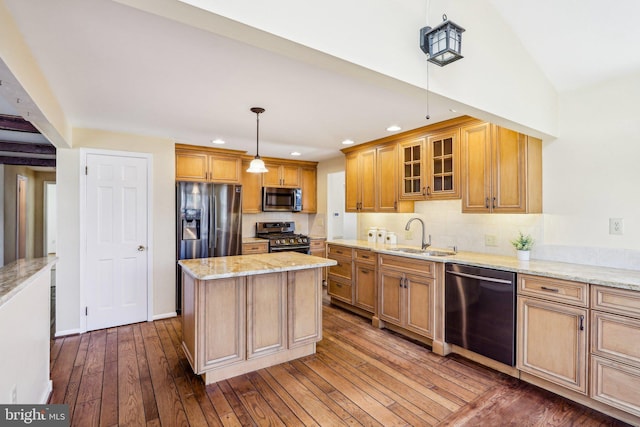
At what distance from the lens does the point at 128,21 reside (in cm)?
157

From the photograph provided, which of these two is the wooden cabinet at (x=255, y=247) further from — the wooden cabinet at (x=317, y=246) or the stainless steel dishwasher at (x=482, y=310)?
the stainless steel dishwasher at (x=482, y=310)

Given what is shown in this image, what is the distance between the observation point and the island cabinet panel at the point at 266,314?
2676 millimetres

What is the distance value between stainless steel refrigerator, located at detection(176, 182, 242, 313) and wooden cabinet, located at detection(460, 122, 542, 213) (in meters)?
3.05

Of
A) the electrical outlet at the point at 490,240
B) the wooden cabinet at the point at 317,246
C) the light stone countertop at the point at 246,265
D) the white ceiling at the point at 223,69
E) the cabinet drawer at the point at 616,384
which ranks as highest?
the white ceiling at the point at 223,69

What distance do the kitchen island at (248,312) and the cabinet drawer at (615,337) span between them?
2.00 metres

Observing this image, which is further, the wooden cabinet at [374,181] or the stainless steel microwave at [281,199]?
the stainless steel microwave at [281,199]

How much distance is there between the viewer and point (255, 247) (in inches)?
198

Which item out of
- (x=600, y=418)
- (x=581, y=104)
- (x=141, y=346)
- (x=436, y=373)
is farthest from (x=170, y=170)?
(x=600, y=418)

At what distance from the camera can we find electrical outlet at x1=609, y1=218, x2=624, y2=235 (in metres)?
2.47

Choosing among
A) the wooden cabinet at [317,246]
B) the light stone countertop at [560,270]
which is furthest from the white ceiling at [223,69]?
the wooden cabinet at [317,246]

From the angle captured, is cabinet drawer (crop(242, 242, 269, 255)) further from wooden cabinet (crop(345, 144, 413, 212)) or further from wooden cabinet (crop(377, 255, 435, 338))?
wooden cabinet (crop(377, 255, 435, 338))

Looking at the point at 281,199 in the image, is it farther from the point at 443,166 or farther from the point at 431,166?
the point at 443,166

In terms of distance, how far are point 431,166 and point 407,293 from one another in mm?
1396

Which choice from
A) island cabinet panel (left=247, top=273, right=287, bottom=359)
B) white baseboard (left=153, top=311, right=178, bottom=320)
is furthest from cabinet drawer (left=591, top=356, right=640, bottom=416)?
white baseboard (left=153, top=311, right=178, bottom=320)
